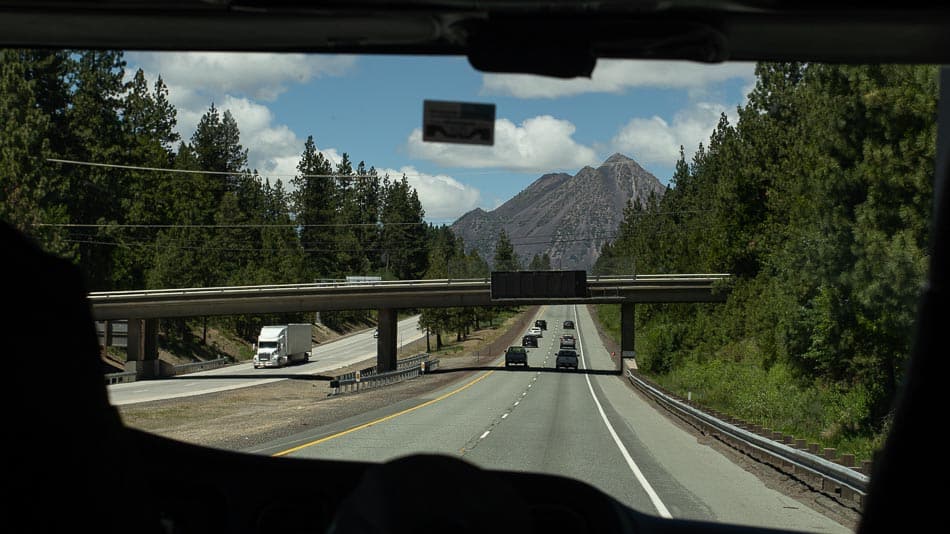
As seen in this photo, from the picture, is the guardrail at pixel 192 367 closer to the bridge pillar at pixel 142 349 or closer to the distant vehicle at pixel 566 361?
the bridge pillar at pixel 142 349

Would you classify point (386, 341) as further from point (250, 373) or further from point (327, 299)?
point (250, 373)

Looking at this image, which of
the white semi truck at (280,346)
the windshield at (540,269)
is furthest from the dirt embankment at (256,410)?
the white semi truck at (280,346)

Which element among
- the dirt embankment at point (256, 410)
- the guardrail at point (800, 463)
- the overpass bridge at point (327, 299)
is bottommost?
the dirt embankment at point (256, 410)

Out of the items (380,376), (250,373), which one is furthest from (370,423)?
(250,373)

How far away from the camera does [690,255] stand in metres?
84.8

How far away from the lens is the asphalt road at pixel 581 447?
1341cm

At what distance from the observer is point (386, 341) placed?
62.5 meters

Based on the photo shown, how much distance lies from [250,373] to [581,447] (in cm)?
4363

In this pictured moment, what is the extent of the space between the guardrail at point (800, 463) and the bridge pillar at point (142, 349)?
92.3 ft

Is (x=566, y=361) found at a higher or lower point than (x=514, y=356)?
lower

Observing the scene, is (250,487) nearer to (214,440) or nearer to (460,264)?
(460,264)

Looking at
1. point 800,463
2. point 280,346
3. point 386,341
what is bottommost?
point 280,346

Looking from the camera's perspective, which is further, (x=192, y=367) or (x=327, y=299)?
(x=327, y=299)

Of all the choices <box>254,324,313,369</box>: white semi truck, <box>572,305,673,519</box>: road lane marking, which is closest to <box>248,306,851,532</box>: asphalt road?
<box>572,305,673,519</box>: road lane marking
